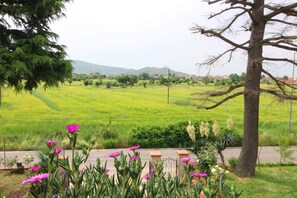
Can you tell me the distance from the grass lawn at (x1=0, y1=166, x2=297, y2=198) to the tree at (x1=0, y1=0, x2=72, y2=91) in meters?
2.75

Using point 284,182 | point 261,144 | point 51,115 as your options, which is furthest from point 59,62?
point 51,115

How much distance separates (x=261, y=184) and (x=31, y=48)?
8.02 m

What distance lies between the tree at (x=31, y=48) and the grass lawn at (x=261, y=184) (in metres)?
2.75

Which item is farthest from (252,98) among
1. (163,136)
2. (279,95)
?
(163,136)

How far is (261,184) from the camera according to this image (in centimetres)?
922

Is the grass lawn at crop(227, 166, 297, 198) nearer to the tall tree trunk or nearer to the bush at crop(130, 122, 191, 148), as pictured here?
the tall tree trunk

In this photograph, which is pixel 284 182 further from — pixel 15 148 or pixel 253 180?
pixel 15 148

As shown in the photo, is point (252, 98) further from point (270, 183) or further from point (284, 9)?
point (284, 9)

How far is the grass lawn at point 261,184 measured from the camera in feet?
26.2

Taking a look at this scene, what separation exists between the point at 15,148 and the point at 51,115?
1283 cm

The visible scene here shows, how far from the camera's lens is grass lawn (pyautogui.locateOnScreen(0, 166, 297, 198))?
26.2 feet

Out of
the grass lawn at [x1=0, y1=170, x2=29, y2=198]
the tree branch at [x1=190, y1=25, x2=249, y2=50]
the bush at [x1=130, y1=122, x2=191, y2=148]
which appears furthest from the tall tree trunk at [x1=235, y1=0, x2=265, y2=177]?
the grass lawn at [x1=0, y1=170, x2=29, y2=198]

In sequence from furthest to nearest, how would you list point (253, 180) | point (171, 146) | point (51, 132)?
point (51, 132) → point (171, 146) → point (253, 180)

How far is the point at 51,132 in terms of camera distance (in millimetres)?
17578
